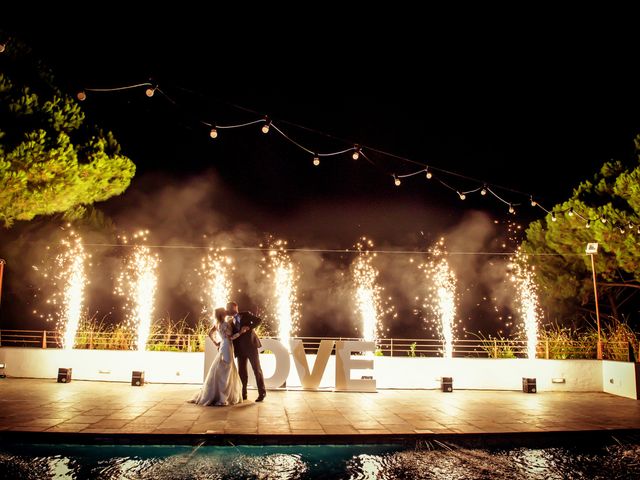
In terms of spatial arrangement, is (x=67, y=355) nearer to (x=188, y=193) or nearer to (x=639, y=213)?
(x=188, y=193)

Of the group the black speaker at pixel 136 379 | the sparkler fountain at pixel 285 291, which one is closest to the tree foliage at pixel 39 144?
the black speaker at pixel 136 379

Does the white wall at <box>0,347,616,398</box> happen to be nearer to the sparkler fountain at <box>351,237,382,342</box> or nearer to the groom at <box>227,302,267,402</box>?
the groom at <box>227,302,267,402</box>

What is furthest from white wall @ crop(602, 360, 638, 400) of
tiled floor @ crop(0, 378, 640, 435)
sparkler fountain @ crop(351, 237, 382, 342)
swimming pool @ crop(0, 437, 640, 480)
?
sparkler fountain @ crop(351, 237, 382, 342)

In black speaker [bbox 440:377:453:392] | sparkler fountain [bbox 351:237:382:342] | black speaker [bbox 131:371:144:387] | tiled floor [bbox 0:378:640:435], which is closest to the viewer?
tiled floor [bbox 0:378:640:435]

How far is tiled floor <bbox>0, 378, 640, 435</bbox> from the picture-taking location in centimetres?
507

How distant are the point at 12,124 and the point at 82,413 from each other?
5.43 m

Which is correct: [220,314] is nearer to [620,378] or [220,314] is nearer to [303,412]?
[303,412]

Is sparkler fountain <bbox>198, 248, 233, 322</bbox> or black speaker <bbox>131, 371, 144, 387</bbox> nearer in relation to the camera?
black speaker <bbox>131, 371, 144, 387</bbox>

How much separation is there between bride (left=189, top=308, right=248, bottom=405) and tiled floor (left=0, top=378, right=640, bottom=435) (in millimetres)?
238

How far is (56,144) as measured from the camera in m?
8.55

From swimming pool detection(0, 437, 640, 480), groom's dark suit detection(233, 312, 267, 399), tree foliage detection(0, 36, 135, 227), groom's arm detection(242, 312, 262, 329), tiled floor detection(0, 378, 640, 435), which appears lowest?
swimming pool detection(0, 437, 640, 480)

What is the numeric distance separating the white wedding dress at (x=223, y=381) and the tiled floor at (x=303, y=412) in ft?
0.76

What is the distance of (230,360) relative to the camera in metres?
6.95

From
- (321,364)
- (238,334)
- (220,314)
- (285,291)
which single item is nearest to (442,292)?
(285,291)
